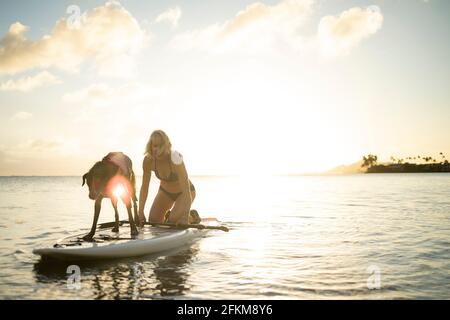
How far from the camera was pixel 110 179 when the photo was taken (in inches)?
337

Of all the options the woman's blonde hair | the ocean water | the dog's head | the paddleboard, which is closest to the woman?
the woman's blonde hair

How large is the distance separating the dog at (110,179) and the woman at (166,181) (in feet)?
3.31

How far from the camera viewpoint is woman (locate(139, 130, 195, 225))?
1000cm

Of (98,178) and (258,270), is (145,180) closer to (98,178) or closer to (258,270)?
(98,178)

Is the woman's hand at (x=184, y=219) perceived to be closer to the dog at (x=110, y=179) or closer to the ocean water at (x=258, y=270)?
the ocean water at (x=258, y=270)

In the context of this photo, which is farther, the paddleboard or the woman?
Result: the woman

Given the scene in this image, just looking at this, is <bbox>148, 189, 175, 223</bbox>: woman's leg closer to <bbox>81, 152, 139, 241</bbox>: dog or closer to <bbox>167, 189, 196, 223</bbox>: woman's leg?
<bbox>167, 189, 196, 223</bbox>: woman's leg

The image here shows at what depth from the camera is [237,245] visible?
11.5m

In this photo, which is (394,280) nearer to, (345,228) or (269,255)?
(269,255)

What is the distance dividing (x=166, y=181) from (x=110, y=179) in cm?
289

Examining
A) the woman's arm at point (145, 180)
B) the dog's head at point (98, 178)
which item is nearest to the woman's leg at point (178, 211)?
the woman's arm at point (145, 180)
